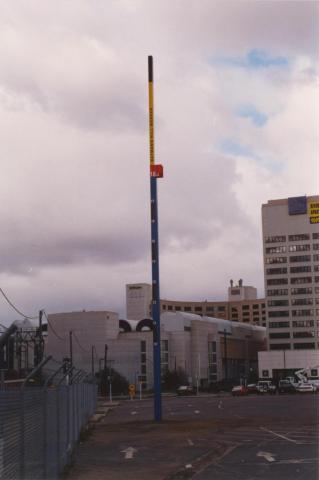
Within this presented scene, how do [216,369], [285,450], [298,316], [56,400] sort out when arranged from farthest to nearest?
[298,316] → [216,369] → [285,450] → [56,400]

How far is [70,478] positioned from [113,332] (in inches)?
5521

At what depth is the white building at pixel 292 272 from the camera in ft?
577

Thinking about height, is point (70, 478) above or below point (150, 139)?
below

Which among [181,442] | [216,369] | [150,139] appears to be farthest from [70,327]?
[181,442]

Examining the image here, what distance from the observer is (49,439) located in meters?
14.3

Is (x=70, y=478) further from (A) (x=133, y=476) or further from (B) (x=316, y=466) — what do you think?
(B) (x=316, y=466)

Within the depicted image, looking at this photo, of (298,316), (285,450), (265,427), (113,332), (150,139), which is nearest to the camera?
(285,450)

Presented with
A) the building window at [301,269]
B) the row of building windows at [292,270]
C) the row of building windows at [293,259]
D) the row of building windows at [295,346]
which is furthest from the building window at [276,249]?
the row of building windows at [295,346]

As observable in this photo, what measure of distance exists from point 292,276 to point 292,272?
0.98 meters

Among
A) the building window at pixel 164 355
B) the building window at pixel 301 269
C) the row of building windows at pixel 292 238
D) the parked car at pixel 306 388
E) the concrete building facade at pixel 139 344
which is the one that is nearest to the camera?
the parked car at pixel 306 388

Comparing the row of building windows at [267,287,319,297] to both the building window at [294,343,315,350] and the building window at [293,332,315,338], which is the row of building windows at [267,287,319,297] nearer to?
the building window at [293,332,315,338]

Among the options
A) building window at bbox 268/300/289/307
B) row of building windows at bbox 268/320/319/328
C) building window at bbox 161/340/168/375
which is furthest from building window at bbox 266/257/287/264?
building window at bbox 161/340/168/375

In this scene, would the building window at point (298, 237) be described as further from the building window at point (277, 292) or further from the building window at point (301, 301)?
the building window at point (301, 301)

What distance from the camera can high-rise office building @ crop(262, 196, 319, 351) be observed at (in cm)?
17625
